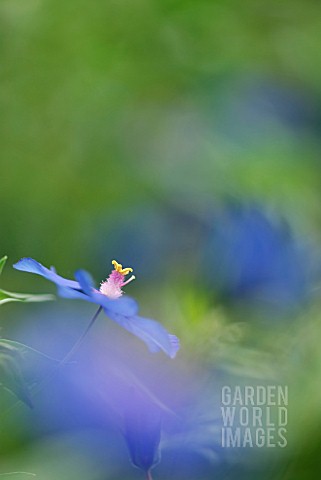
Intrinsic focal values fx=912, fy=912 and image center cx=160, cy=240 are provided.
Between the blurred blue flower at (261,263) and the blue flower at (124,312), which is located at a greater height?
the blurred blue flower at (261,263)

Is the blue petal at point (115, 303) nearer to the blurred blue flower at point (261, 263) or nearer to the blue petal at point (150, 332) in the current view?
the blue petal at point (150, 332)

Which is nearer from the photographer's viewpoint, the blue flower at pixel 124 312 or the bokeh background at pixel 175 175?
the blue flower at pixel 124 312

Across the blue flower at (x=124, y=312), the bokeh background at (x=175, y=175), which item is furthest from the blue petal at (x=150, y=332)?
the bokeh background at (x=175, y=175)

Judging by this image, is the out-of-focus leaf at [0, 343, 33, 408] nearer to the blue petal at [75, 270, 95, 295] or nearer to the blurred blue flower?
the blue petal at [75, 270, 95, 295]

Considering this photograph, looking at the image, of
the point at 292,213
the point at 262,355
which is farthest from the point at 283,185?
the point at 262,355

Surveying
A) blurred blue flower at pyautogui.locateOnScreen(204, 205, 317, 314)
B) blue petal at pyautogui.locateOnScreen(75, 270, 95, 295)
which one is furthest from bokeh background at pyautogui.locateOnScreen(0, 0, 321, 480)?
blue petal at pyautogui.locateOnScreen(75, 270, 95, 295)

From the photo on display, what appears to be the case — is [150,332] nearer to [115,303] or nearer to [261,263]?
[115,303]

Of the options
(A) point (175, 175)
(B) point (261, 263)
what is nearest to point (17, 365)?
(B) point (261, 263)
